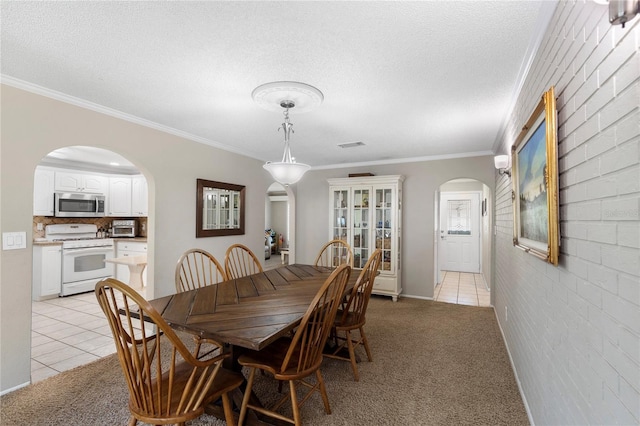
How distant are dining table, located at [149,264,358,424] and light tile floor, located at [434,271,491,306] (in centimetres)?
298

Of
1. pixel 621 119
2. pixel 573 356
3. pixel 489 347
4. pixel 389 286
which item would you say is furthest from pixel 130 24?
pixel 389 286

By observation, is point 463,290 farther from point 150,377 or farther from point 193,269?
point 150,377

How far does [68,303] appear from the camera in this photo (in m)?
4.49

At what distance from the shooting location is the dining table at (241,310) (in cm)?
151

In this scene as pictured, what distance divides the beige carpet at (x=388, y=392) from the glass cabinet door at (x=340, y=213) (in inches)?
89.4

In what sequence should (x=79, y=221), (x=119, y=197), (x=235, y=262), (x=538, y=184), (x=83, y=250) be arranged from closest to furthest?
(x=538, y=184) → (x=235, y=262) → (x=83, y=250) → (x=79, y=221) → (x=119, y=197)

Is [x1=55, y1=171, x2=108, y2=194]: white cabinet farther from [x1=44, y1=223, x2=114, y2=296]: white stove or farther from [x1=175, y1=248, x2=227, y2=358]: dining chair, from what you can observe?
[x1=175, y1=248, x2=227, y2=358]: dining chair

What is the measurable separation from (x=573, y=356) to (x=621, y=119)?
36.6 inches

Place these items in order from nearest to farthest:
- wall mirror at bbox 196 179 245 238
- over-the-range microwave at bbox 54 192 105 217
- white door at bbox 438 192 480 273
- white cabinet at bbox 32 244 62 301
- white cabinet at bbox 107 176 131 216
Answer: wall mirror at bbox 196 179 245 238 < white cabinet at bbox 32 244 62 301 < over-the-range microwave at bbox 54 192 105 217 < white cabinet at bbox 107 176 131 216 < white door at bbox 438 192 480 273

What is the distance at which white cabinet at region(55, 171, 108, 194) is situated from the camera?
508 centimetres

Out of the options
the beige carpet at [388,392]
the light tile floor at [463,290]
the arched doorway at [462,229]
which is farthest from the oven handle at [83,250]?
the arched doorway at [462,229]

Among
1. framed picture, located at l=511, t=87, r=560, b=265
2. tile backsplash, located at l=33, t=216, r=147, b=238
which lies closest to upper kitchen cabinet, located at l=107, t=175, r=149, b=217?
tile backsplash, located at l=33, t=216, r=147, b=238

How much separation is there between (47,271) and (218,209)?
2.90m

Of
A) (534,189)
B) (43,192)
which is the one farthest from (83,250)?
(534,189)
